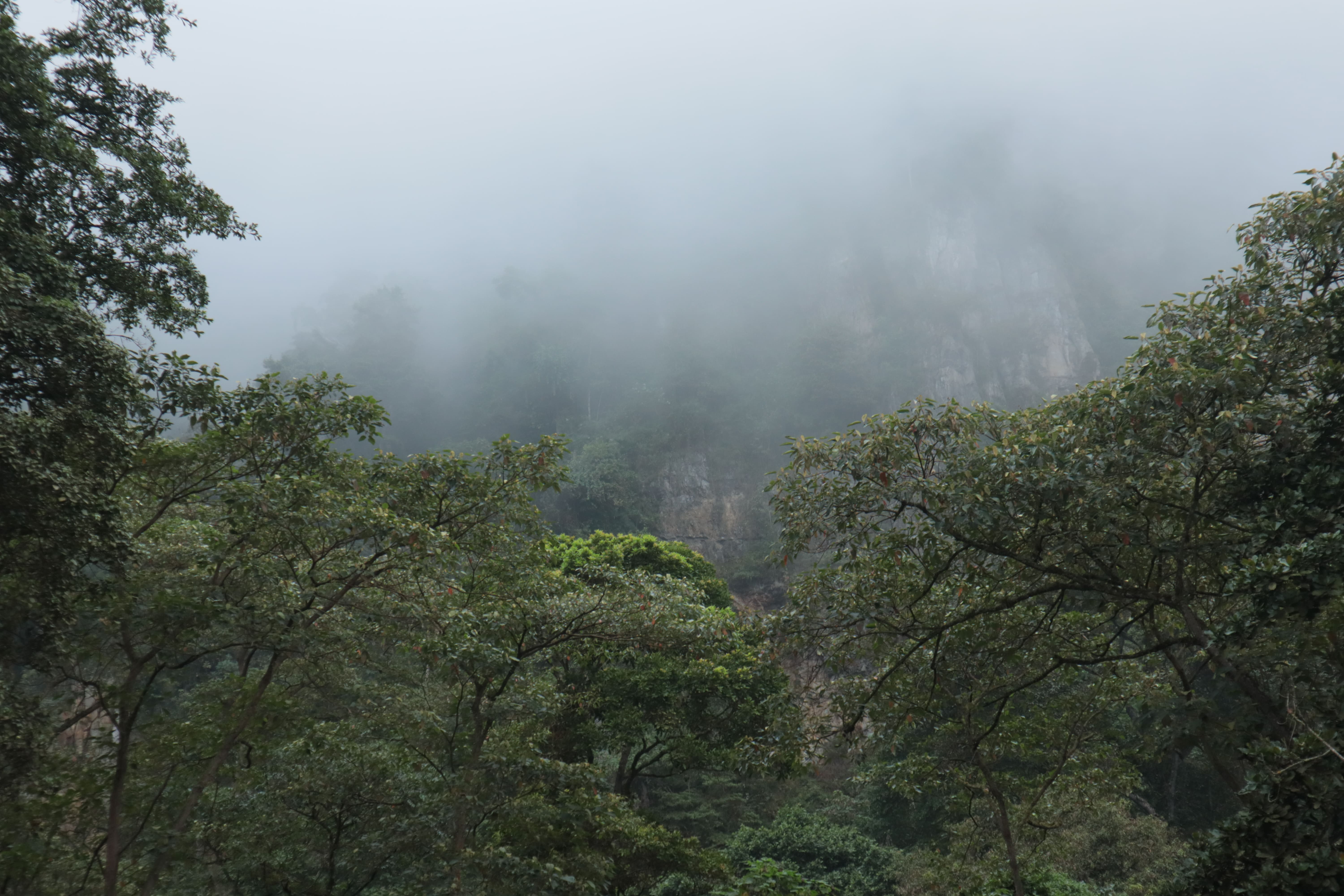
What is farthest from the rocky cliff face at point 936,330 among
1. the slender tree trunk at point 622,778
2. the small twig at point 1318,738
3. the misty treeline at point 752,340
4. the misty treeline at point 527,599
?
the small twig at point 1318,738

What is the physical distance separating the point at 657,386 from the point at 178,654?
134ft

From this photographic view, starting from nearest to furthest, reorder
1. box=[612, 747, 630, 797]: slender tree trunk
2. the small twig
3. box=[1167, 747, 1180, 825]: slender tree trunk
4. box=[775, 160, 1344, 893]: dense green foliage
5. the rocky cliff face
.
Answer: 1. the small twig
2. box=[775, 160, 1344, 893]: dense green foliage
3. box=[612, 747, 630, 797]: slender tree trunk
4. box=[1167, 747, 1180, 825]: slender tree trunk
5. the rocky cliff face

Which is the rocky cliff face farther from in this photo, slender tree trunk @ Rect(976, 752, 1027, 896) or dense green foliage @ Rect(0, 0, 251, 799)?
dense green foliage @ Rect(0, 0, 251, 799)

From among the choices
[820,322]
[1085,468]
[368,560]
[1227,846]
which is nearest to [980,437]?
[1085,468]

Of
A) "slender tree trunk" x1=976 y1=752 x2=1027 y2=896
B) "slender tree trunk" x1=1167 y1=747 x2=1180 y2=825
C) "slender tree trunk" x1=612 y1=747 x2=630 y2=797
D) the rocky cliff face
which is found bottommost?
"slender tree trunk" x1=976 y1=752 x2=1027 y2=896

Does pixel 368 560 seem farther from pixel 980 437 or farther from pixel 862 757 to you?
pixel 980 437

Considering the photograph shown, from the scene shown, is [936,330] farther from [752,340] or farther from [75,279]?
[75,279]

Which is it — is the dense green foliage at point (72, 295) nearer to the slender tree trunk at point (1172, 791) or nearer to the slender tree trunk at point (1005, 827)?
the slender tree trunk at point (1005, 827)

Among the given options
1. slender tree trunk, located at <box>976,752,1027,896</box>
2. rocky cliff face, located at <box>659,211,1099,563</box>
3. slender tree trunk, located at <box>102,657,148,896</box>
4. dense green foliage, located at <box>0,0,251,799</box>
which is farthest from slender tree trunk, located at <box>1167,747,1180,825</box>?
rocky cliff face, located at <box>659,211,1099,563</box>

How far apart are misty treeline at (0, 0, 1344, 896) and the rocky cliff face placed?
2870 cm

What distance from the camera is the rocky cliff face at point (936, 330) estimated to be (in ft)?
127

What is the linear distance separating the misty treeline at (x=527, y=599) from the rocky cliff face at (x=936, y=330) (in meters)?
28.7

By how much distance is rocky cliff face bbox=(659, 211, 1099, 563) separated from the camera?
3878cm

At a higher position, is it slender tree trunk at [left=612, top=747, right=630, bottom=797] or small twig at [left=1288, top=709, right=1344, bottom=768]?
slender tree trunk at [left=612, top=747, right=630, bottom=797]
